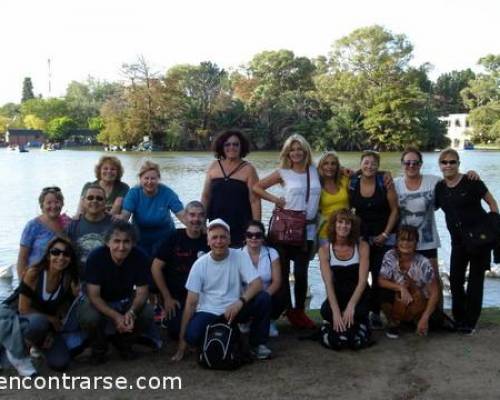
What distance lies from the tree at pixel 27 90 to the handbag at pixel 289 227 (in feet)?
437

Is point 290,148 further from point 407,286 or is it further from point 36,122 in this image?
point 36,122

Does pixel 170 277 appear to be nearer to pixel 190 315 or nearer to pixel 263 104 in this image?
pixel 190 315

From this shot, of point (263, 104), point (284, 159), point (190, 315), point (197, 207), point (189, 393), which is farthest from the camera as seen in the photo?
point (263, 104)

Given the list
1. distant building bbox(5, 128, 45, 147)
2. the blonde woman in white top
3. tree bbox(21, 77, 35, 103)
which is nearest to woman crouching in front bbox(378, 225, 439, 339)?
the blonde woman in white top

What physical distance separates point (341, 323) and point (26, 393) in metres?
2.35

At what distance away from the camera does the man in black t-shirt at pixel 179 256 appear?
4871 mm

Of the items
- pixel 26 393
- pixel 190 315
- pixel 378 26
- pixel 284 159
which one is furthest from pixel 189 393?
→ pixel 378 26

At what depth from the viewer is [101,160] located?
561cm

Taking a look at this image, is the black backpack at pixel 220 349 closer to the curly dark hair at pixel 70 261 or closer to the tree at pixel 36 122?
the curly dark hair at pixel 70 261

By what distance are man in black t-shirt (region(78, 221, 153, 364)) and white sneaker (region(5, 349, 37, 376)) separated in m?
0.44

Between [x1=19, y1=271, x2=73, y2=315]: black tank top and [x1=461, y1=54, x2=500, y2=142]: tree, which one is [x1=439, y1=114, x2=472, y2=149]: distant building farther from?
[x1=19, y1=271, x2=73, y2=315]: black tank top

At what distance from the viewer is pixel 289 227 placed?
17.0ft

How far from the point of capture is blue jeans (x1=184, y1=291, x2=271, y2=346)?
4.42 m

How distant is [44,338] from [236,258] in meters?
1.51
